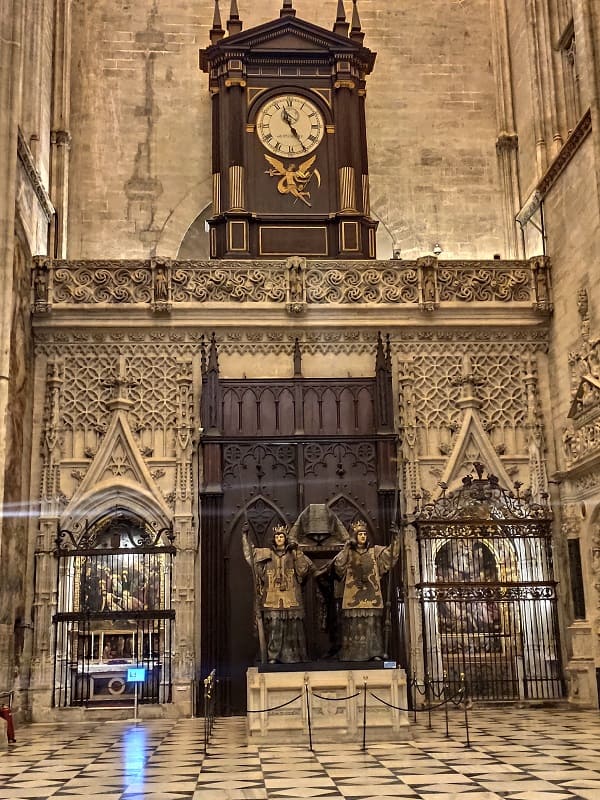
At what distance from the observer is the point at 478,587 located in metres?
16.1

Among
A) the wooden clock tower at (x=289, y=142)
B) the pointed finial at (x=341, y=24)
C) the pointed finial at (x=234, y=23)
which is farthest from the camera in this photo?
the pointed finial at (x=341, y=24)

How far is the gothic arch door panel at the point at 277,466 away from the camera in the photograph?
52.7ft

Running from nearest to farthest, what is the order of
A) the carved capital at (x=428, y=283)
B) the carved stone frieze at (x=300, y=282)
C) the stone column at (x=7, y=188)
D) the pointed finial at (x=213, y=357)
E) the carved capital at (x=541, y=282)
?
the stone column at (x=7, y=188) → the pointed finial at (x=213, y=357) → the carved stone frieze at (x=300, y=282) → the carved capital at (x=428, y=283) → the carved capital at (x=541, y=282)

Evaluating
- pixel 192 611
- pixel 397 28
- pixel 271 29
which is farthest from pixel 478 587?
pixel 397 28

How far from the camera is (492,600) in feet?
52.3

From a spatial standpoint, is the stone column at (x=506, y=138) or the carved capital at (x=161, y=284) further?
the stone column at (x=506, y=138)

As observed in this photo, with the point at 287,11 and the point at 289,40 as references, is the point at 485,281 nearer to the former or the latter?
the point at 289,40

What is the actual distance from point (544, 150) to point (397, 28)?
18.1ft

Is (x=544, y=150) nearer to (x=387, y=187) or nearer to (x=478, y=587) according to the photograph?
(x=387, y=187)

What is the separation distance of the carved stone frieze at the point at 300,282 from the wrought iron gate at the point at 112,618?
4.04 meters

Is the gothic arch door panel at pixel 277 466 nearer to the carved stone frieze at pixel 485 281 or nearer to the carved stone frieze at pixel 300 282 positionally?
the carved stone frieze at pixel 300 282

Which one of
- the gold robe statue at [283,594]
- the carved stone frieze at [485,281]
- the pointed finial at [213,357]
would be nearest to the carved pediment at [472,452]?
the carved stone frieze at [485,281]

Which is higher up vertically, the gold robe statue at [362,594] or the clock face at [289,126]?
the clock face at [289,126]

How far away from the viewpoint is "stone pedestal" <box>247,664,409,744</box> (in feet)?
38.6
